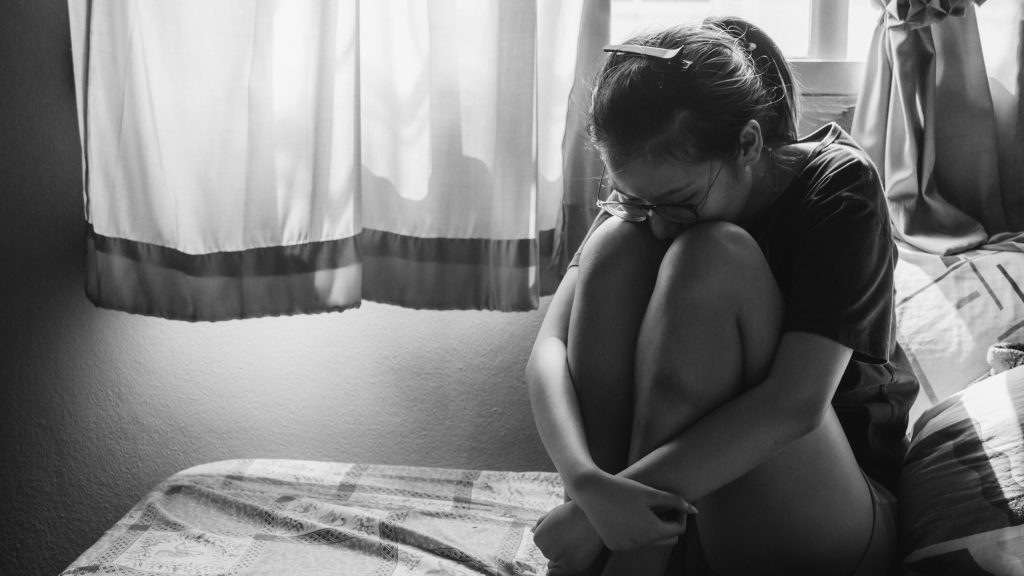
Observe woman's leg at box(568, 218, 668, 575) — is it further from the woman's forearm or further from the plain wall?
the plain wall

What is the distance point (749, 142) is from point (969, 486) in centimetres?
41

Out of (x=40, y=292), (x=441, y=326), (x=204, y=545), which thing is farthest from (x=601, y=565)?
(x=40, y=292)

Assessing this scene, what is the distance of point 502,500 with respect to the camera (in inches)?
50.7

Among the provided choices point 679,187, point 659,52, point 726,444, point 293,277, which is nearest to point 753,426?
point 726,444

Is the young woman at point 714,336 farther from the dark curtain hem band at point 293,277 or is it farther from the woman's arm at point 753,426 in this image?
the dark curtain hem band at point 293,277

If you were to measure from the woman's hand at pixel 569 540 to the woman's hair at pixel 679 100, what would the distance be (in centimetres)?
36

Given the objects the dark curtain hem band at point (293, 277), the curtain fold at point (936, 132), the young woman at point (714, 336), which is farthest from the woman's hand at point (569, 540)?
the curtain fold at point (936, 132)

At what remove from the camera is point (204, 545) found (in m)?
1.14

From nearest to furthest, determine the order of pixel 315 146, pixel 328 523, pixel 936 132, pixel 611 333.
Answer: pixel 611 333 < pixel 328 523 < pixel 315 146 < pixel 936 132

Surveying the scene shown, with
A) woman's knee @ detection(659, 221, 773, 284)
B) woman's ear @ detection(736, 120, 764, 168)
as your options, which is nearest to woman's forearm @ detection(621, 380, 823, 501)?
woman's knee @ detection(659, 221, 773, 284)

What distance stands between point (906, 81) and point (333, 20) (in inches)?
35.7

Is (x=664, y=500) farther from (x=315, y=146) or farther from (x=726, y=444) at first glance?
(x=315, y=146)

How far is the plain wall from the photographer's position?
144cm

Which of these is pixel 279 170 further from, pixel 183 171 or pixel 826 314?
pixel 826 314
